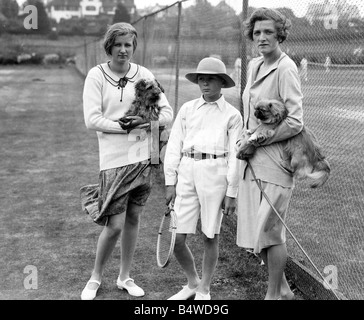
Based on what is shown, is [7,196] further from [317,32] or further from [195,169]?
[317,32]

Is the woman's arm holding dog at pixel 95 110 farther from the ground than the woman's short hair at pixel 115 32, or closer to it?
closer to it

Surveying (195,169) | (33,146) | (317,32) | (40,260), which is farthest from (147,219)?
(33,146)

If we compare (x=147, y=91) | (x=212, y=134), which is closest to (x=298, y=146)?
(x=212, y=134)

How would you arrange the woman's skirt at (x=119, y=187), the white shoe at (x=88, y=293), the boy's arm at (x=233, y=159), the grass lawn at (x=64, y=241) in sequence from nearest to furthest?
the boy's arm at (x=233, y=159), the woman's skirt at (x=119, y=187), the white shoe at (x=88, y=293), the grass lawn at (x=64, y=241)

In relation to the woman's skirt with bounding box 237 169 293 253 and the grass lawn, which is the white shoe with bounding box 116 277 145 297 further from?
the woman's skirt with bounding box 237 169 293 253

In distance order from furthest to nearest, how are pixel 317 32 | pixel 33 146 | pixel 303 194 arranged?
pixel 33 146
pixel 303 194
pixel 317 32

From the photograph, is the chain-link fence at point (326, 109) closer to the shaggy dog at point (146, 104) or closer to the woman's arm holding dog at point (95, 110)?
the shaggy dog at point (146, 104)

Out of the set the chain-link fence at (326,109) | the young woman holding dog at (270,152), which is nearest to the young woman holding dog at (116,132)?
the young woman holding dog at (270,152)

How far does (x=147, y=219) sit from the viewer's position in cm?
614

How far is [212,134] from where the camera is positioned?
374cm

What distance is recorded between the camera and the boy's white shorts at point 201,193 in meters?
3.73

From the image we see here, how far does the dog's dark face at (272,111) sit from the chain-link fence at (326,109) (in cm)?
75

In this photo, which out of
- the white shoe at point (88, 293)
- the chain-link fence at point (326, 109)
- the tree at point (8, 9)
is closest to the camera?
the chain-link fence at point (326, 109)

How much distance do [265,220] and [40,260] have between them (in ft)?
7.56
